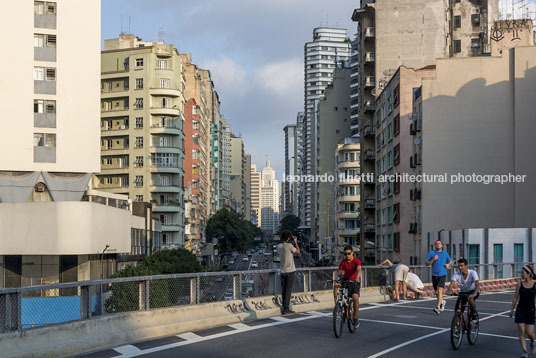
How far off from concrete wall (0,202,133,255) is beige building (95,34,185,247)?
3589 centimetres

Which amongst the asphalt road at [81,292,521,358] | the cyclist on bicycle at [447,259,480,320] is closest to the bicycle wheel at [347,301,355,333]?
the asphalt road at [81,292,521,358]

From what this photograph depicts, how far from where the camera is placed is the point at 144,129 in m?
92.2

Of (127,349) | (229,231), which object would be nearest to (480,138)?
(127,349)

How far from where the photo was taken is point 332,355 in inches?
512

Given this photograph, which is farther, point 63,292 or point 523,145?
Result: point 523,145

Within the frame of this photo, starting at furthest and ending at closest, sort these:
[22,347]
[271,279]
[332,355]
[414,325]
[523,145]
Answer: [523,145], [271,279], [414,325], [332,355], [22,347]

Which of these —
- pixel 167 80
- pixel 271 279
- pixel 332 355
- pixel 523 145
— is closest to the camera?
pixel 332 355

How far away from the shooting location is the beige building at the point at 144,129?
92.4 metres

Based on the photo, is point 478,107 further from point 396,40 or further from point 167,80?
point 167,80

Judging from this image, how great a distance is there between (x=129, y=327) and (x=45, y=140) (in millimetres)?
46205

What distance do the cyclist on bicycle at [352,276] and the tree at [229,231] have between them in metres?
114

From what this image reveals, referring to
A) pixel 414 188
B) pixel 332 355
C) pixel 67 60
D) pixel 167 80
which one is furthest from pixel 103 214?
pixel 332 355

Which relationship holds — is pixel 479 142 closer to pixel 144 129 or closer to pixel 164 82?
pixel 144 129

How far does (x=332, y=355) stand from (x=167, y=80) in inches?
3301
